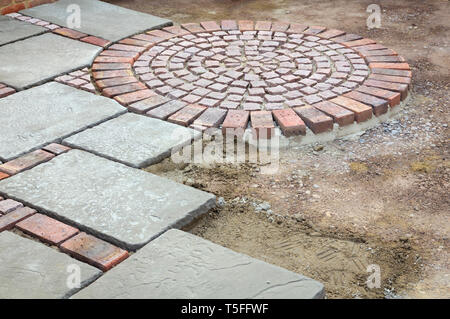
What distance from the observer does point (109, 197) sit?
302 cm

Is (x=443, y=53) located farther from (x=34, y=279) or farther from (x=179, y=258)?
(x=34, y=279)

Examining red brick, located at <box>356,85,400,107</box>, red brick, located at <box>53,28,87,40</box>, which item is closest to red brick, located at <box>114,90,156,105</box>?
red brick, located at <box>53,28,87,40</box>

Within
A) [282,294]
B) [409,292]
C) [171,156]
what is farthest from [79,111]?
[409,292]

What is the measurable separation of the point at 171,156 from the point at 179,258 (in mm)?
1006

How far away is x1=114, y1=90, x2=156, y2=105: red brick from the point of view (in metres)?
4.04

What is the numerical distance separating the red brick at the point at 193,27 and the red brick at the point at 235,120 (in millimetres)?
1677

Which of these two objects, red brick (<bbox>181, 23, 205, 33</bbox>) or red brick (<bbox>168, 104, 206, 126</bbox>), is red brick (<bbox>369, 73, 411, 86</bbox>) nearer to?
red brick (<bbox>168, 104, 206, 126</bbox>)

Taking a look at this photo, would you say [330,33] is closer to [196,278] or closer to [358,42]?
[358,42]

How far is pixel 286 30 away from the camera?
17.5ft

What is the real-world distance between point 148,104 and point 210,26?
1.70m

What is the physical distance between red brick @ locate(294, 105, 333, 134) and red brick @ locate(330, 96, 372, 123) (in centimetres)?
21

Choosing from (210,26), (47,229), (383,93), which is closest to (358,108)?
(383,93)
